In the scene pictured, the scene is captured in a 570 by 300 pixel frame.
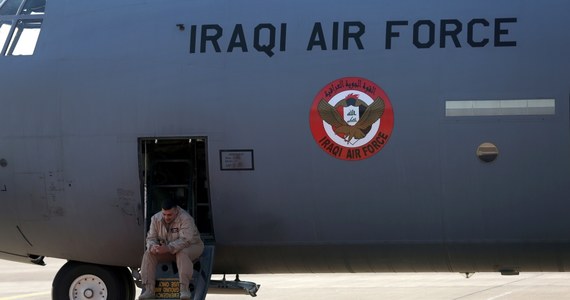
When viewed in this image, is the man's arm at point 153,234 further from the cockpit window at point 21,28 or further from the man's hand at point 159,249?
the cockpit window at point 21,28

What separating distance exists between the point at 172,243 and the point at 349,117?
2353 mm

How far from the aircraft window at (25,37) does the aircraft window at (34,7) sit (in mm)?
143

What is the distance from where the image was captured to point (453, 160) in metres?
11.5

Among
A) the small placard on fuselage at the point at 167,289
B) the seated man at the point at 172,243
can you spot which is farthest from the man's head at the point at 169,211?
the small placard on fuselage at the point at 167,289

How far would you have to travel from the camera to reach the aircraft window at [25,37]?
12414 mm

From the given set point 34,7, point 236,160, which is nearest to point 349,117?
point 236,160

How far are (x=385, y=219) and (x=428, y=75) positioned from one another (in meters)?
1.61

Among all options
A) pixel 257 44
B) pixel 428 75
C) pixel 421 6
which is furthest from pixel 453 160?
pixel 257 44

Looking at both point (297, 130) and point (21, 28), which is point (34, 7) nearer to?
point (21, 28)

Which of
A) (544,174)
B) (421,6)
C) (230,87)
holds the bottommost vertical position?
(544,174)

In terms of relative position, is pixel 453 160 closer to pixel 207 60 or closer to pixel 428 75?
pixel 428 75

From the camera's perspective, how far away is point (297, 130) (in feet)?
38.5

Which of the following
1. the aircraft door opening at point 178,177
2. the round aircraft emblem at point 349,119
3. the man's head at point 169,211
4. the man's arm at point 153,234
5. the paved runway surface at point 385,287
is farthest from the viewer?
the paved runway surface at point 385,287

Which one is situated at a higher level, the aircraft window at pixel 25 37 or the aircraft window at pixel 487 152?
the aircraft window at pixel 25 37
